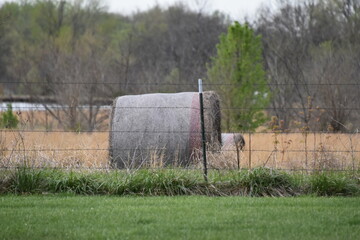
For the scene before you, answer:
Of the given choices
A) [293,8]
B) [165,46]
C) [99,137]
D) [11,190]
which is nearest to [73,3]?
[165,46]

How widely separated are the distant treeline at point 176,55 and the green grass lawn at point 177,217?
2.87 m

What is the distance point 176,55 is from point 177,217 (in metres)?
43.0

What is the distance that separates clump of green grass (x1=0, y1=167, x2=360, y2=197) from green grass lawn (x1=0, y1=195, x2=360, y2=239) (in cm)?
49

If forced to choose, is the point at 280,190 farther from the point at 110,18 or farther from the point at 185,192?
the point at 110,18

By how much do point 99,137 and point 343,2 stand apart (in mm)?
29316

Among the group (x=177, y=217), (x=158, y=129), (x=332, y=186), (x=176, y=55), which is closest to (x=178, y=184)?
(x=177, y=217)

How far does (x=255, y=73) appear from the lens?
2484 centimetres

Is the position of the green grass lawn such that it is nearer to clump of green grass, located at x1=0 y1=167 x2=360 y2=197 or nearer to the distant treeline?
clump of green grass, located at x1=0 y1=167 x2=360 y2=197

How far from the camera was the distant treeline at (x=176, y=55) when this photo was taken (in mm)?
23156

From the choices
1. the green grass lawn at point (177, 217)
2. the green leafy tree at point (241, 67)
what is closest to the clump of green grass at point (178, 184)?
the green grass lawn at point (177, 217)

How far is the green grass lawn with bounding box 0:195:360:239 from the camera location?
20.3 ft

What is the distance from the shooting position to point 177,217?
7.02m

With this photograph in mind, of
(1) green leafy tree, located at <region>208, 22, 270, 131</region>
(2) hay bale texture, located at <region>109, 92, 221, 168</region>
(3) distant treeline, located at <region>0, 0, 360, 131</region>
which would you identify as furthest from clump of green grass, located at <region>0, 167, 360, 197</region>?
(1) green leafy tree, located at <region>208, 22, 270, 131</region>

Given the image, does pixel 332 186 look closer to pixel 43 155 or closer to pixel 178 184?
pixel 178 184
